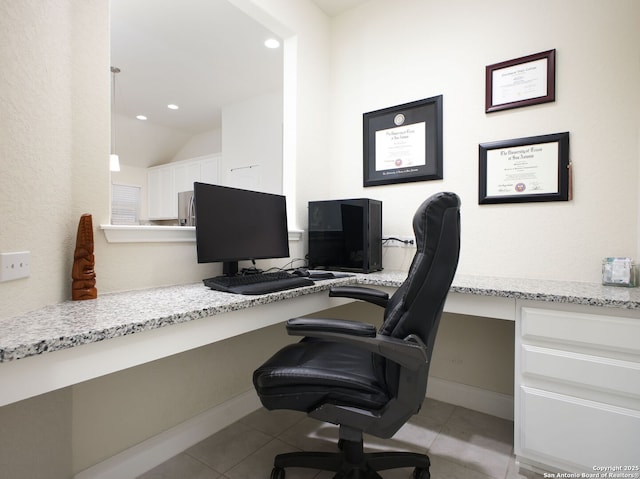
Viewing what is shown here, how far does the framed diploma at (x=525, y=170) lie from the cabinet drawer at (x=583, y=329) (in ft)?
2.52

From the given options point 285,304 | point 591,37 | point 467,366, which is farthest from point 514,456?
point 591,37

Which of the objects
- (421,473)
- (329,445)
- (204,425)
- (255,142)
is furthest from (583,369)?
(255,142)

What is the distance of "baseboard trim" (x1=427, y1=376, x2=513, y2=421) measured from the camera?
2045 millimetres

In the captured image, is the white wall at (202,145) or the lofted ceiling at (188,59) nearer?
the lofted ceiling at (188,59)

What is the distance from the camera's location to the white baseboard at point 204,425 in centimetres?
147

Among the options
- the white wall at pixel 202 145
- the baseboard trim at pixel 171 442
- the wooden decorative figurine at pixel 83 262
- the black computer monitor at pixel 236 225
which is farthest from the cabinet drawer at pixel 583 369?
the white wall at pixel 202 145

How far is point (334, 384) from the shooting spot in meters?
1.13

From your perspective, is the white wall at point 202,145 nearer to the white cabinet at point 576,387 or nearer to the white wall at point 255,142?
the white wall at point 255,142

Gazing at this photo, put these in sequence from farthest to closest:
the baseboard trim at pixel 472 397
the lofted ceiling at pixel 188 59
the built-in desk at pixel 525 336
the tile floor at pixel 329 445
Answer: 1. the lofted ceiling at pixel 188 59
2. the baseboard trim at pixel 472 397
3. the tile floor at pixel 329 445
4. the built-in desk at pixel 525 336

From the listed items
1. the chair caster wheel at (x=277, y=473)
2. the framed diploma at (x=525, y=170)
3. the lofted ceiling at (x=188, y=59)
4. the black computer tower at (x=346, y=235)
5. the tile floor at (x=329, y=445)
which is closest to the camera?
the chair caster wheel at (x=277, y=473)

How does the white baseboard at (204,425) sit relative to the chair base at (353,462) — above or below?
below

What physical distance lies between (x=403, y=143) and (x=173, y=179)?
4.76 metres

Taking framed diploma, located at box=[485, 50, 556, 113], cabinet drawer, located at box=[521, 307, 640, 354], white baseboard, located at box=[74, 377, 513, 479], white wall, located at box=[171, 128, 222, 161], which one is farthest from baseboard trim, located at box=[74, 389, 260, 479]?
white wall, located at box=[171, 128, 222, 161]

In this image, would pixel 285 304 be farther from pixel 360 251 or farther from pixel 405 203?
pixel 405 203
